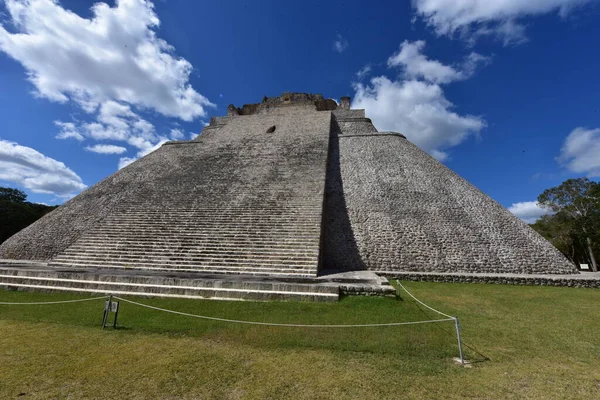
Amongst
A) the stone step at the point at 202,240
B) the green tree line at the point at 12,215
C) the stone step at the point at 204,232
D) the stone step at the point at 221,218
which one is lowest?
the stone step at the point at 202,240

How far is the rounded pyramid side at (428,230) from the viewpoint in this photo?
9203 mm

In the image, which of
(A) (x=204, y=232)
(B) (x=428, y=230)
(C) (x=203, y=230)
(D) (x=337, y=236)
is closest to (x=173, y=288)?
(A) (x=204, y=232)

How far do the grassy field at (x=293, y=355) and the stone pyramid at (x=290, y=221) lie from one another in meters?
3.34

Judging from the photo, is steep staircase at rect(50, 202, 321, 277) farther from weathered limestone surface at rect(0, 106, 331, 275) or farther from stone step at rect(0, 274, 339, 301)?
stone step at rect(0, 274, 339, 301)

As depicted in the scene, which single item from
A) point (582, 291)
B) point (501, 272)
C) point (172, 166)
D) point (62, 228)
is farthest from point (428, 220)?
A: point (62, 228)

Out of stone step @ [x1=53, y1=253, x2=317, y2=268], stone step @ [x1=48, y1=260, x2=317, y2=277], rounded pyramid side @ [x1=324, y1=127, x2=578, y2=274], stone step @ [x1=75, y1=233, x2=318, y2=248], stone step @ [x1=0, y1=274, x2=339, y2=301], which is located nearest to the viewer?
stone step @ [x1=0, y1=274, x2=339, y2=301]

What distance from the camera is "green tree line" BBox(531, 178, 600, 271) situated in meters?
16.8

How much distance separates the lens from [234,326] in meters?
4.20

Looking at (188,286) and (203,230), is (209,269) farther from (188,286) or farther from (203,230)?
(203,230)

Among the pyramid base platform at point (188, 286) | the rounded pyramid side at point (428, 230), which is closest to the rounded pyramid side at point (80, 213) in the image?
the pyramid base platform at point (188, 286)

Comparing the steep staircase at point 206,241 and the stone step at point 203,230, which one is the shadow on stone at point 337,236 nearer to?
the steep staircase at point 206,241

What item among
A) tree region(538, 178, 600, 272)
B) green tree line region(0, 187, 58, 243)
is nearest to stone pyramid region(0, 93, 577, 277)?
Result: tree region(538, 178, 600, 272)

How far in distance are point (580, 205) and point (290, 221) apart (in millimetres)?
18730

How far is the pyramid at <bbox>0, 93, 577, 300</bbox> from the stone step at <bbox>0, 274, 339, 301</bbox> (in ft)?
5.39
